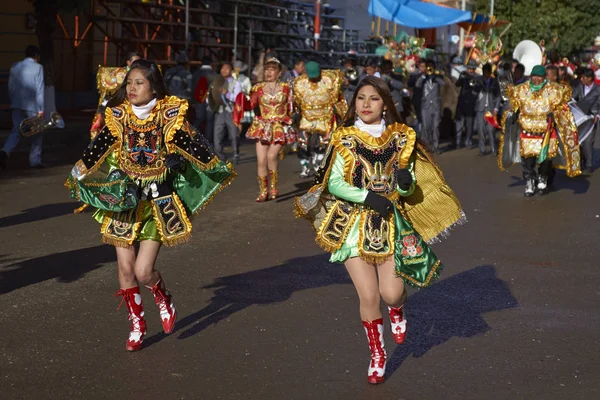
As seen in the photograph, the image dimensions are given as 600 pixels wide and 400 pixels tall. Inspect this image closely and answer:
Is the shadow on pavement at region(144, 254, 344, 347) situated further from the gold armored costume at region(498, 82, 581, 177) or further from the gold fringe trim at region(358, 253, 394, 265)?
the gold armored costume at region(498, 82, 581, 177)

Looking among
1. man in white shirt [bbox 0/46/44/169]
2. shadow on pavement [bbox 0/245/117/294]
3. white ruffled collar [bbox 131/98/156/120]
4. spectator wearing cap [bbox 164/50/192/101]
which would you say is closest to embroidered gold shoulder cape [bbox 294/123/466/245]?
white ruffled collar [bbox 131/98/156/120]

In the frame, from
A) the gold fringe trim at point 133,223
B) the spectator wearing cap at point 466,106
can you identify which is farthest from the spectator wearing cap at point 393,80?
the gold fringe trim at point 133,223

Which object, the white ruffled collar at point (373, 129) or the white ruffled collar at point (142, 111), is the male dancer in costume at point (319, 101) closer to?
the white ruffled collar at point (142, 111)

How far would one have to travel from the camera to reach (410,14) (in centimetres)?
3095

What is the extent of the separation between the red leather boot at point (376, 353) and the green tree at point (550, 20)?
39.8 metres

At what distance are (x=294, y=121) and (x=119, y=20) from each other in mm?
12438

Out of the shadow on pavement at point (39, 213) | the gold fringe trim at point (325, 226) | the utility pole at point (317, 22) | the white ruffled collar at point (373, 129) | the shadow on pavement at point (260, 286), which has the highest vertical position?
the utility pole at point (317, 22)

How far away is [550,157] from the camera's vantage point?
1402 cm

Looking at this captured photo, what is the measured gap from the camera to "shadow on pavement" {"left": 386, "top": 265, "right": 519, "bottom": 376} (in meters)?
6.58

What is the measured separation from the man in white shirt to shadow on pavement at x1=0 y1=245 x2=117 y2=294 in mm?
6405

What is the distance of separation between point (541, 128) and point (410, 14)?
58.4 ft

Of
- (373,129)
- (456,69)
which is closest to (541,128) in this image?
(373,129)

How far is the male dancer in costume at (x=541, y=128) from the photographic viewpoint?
536 inches

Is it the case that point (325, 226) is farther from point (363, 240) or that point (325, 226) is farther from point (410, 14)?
point (410, 14)
